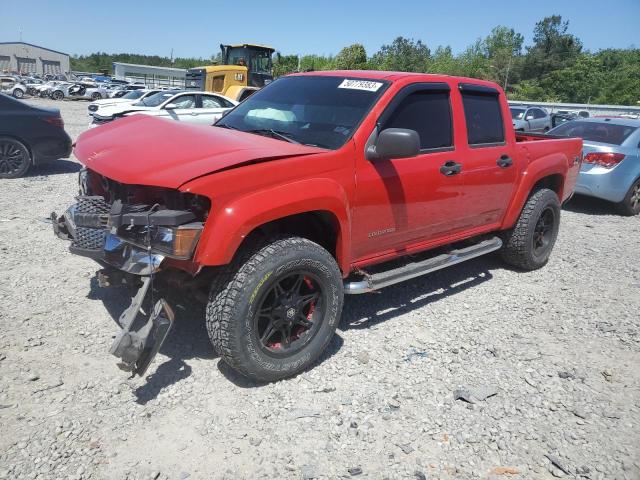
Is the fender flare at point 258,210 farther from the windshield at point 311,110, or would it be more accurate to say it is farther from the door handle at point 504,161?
the door handle at point 504,161

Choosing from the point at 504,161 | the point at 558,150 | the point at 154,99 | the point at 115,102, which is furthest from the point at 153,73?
the point at 504,161

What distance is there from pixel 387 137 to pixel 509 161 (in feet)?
6.41

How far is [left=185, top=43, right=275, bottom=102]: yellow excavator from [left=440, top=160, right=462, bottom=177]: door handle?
17.5 meters

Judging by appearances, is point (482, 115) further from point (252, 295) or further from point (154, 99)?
point (154, 99)

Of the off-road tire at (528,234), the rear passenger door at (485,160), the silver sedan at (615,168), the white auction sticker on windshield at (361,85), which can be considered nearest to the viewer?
the white auction sticker on windshield at (361,85)

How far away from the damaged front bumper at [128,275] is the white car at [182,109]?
32.1ft

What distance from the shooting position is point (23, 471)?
238 centimetres

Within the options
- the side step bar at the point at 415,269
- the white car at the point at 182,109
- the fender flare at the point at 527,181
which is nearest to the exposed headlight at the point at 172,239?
the side step bar at the point at 415,269

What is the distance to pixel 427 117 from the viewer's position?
4008 millimetres

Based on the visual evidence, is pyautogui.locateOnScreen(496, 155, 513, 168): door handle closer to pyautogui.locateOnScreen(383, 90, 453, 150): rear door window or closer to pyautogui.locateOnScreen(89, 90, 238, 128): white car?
pyautogui.locateOnScreen(383, 90, 453, 150): rear door window

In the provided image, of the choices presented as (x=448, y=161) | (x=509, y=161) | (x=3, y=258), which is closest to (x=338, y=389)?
(x=448, y=161)

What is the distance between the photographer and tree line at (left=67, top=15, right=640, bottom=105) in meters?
41.8

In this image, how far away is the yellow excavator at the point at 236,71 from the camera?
2147 centimetres

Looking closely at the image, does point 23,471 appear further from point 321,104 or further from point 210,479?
point 321,104
